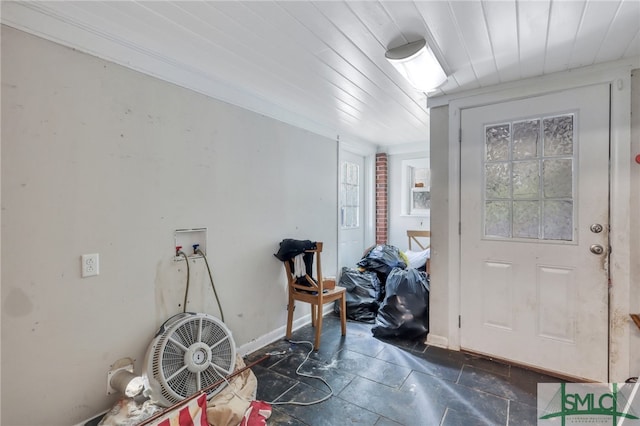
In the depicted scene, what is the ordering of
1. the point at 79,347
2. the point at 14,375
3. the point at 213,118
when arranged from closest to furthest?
the point at 14,375
the point at 79,347
the point at 213,118

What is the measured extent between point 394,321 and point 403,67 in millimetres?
2163

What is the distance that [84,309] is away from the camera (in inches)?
64.0

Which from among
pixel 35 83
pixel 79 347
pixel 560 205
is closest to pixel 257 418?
pixel 79 347

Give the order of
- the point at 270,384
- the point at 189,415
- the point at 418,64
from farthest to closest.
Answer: the point at 270,384, the point at 418,64, the point at 189,415

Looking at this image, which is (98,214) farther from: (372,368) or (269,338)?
(372,368)

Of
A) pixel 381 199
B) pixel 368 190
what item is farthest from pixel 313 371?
pixel 381 199

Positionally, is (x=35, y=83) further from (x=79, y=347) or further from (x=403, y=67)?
(x=403, y=67)

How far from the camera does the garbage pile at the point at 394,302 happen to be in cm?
277

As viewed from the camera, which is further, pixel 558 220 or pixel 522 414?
pixel 558 220

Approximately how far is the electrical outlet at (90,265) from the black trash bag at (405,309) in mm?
2317

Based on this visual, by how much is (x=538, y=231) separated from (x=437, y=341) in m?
1.24

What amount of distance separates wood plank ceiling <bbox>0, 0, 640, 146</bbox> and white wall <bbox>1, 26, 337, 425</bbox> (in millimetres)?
130

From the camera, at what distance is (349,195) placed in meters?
4.14

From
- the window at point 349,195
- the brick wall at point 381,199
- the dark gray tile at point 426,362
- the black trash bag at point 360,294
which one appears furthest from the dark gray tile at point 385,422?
the brick wall at point 381,199
